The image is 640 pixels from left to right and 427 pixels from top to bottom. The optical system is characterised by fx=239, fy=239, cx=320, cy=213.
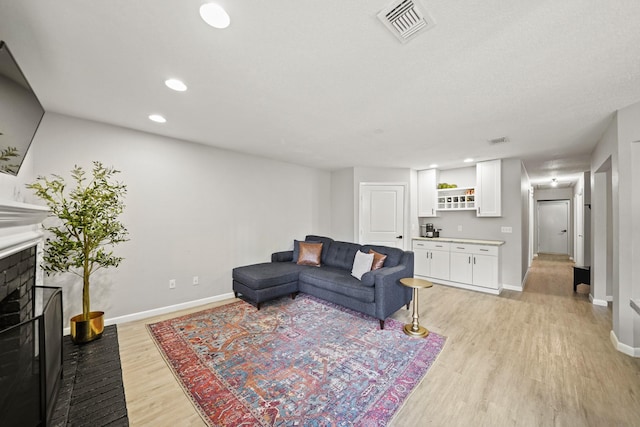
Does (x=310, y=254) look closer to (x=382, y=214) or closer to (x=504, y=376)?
(x=382, y=214)

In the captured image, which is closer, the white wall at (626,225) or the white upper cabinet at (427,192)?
the white wall at (626,225)

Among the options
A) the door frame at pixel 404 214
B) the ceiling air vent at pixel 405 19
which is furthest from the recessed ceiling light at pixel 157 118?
the door frame at pixel 404 214

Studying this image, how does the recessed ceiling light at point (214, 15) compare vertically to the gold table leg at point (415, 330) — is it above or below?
above

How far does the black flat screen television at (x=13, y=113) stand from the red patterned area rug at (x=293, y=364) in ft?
6.43

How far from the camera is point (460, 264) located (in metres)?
4.66

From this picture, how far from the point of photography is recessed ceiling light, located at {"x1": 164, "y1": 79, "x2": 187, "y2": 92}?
2.00 meters

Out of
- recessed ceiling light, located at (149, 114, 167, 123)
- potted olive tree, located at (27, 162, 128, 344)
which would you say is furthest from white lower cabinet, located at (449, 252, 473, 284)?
potted olive tree, located at (27, 162, 128, 344)

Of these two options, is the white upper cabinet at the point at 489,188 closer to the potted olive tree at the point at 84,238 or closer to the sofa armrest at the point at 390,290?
the sofa armrest at the point at 390,290

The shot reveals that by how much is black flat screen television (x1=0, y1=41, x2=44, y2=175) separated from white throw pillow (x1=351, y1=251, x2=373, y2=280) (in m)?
3.34

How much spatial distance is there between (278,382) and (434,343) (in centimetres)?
169

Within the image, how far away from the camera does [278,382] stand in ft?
6.39

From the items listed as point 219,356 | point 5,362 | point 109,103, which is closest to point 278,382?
point 219,356

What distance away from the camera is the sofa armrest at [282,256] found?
177 inches

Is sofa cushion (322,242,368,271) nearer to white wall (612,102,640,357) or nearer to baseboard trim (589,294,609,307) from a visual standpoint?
white wall (612,102,640,357)
